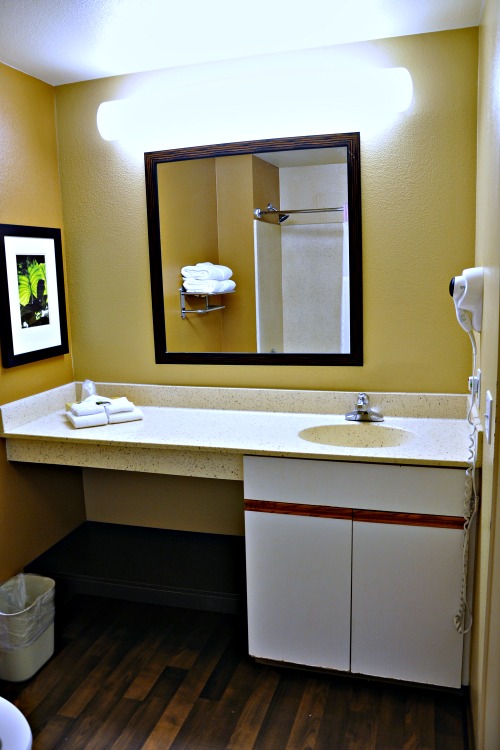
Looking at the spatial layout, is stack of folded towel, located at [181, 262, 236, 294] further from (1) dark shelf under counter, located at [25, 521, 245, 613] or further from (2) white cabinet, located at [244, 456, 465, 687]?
(1) dark shelf under counter, located at [25, 521, 245, 613]

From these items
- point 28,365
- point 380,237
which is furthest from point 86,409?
point 380,237

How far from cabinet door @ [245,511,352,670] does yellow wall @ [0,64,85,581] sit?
105 cm

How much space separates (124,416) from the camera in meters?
2.72

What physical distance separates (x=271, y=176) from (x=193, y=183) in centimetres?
34

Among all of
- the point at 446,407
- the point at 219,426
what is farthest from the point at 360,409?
the point at 219,426

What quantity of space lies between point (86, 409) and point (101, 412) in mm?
61

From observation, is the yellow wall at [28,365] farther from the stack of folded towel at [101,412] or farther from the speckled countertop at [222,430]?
the stack of folded towel at [101,412]

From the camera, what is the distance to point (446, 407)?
2570mm

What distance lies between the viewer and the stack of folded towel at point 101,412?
8.72 ft

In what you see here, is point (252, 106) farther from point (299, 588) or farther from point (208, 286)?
point (299, 588)

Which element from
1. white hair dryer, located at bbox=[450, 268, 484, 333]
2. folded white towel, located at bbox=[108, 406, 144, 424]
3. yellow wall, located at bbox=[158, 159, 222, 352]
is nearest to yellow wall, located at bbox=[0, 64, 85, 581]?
folded white towel, located at bbox=[108, 406, 144, 424]

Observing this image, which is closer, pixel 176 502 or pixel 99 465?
pixel 99 465

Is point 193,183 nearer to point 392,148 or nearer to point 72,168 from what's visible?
point 72,168

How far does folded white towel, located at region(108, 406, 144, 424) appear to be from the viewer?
271cm
